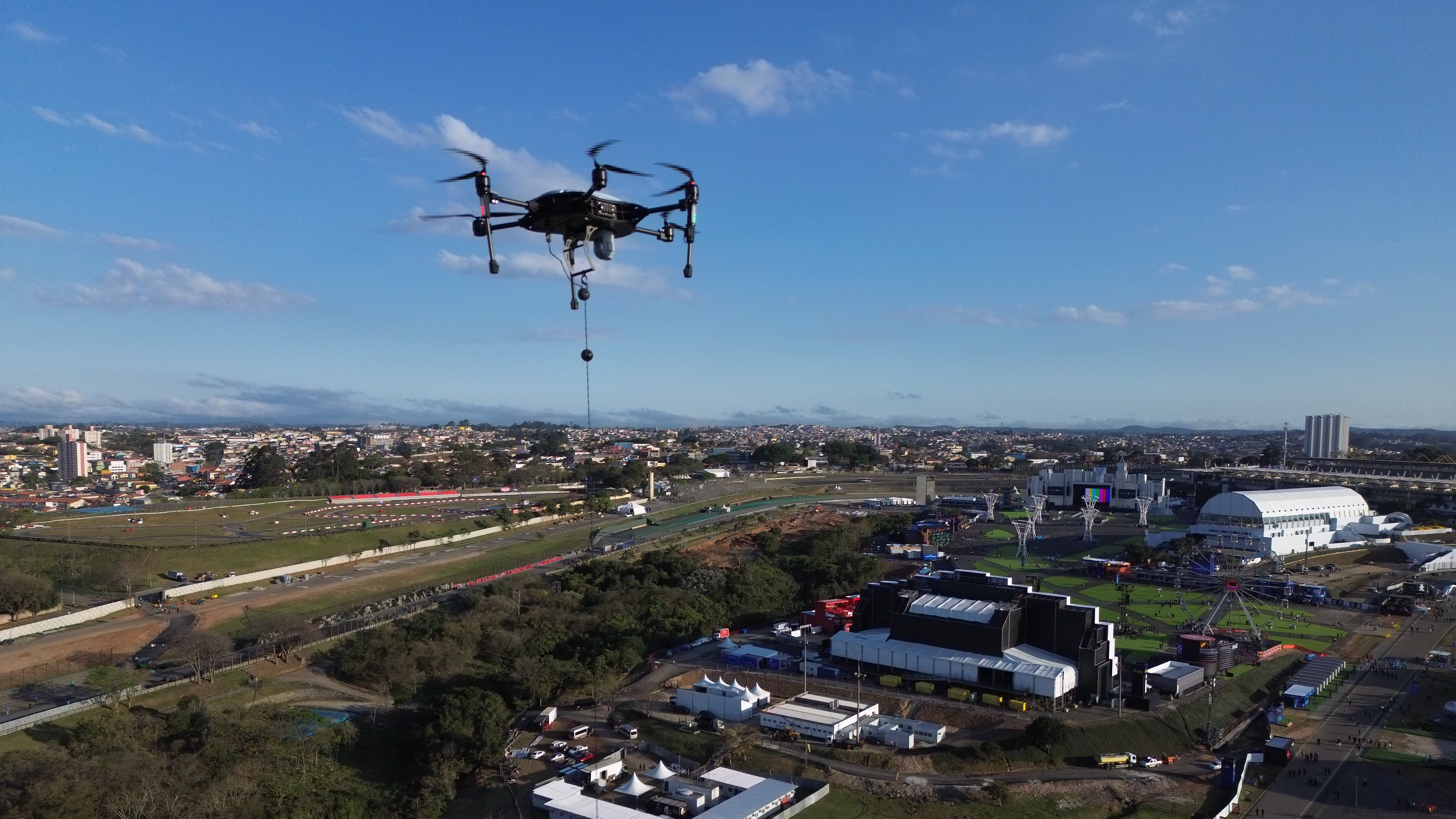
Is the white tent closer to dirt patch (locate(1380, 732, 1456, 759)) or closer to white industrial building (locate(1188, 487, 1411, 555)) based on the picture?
dirt patch (locate(1380, 732, 1456, 759))

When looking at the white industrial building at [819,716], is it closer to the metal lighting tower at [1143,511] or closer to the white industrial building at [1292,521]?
the white industrial building at [1292,521]

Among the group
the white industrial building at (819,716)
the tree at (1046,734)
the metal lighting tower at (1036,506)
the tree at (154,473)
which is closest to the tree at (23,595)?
the white industrial building at (819,716)

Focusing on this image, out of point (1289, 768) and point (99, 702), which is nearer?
point (1289, 768)

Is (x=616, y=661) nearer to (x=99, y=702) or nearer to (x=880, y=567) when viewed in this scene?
(x=99, y=702)

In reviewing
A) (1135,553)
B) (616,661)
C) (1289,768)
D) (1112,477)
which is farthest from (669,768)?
(1112,477)

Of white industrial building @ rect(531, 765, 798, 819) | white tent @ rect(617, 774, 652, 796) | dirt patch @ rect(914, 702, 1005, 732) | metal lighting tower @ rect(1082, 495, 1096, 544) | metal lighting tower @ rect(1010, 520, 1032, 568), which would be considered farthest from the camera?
metal lighting tower @ rect(1082, 495, 1096, 544)

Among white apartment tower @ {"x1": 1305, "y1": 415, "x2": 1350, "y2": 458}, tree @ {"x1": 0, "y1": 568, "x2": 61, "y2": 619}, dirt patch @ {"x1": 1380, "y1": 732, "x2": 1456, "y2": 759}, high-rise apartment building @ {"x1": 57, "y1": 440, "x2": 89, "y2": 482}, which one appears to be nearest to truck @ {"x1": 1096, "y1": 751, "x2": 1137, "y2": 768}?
dirt patch @ {"x1": 1380, "y1": 732, "x2": 1456, "y2": 759}
